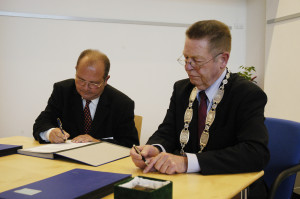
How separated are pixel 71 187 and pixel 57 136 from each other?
3.39 feet

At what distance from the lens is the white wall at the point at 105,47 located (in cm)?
404

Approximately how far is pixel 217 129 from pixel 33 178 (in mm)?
995

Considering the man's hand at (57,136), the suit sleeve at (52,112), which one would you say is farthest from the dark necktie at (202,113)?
the suit sleeve at (52,112)

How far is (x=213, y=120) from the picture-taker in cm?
178

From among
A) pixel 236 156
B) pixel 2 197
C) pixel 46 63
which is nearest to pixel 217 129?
pixel 236 156

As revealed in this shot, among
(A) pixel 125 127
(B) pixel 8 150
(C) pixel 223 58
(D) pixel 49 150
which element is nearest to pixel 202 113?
(C) pixel 223 58

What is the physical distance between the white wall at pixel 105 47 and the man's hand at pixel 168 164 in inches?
122

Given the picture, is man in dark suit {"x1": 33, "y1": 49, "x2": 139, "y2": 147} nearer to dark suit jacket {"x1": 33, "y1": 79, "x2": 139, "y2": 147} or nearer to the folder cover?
dark suit jacket {"x1": 33, "y1": 79, "x2": 139, "y2": 147}

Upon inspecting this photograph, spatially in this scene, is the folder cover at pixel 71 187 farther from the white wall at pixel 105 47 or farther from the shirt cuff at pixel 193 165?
the white wall at pixel 105 47

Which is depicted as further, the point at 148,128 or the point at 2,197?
the point at 148,128

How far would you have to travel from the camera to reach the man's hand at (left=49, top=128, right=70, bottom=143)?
2.09 m

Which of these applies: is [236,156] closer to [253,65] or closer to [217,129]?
[217,129]

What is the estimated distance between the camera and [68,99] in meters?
2.53

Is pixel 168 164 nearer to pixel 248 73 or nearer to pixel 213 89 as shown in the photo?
pixel 213 89
